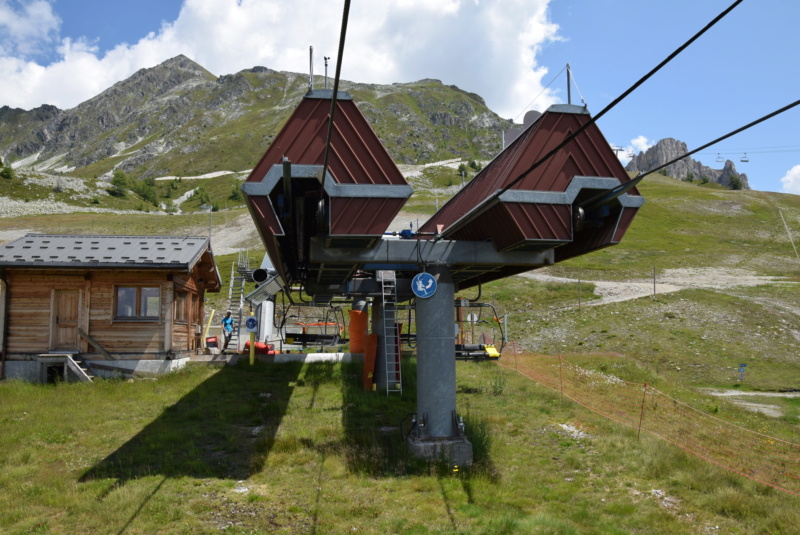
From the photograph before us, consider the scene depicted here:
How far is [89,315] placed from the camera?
18062mm

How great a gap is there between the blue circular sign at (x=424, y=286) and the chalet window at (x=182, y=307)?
41.6ft

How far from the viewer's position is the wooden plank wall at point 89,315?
1788cm

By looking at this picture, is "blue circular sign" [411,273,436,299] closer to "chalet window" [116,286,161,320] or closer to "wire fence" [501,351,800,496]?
"wire fence" [501,351,800,496]

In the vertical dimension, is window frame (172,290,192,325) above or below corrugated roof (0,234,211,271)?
below

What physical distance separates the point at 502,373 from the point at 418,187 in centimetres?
11934

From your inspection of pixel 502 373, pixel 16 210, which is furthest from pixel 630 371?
pixel 16 210

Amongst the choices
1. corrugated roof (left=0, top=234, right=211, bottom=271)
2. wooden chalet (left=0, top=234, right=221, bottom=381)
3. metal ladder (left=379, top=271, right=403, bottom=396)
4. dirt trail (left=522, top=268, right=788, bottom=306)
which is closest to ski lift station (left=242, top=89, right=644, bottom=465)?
metal ladder (left=379, top=271, right=403, bottom=396)

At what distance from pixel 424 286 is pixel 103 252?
45.7ft

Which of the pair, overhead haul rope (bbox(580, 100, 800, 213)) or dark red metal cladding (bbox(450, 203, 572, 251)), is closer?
overhead haul rope (bbox(580, 100, 800, 213))

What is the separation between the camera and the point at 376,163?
8.92 metres

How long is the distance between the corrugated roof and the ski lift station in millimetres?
9133

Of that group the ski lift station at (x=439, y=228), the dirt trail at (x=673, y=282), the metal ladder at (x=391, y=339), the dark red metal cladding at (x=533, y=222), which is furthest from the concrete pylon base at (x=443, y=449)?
the dirt trail at (x=673, y=282)

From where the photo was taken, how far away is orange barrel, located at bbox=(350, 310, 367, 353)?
21.6 meters

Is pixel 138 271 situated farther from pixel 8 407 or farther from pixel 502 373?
pixel 502 373
